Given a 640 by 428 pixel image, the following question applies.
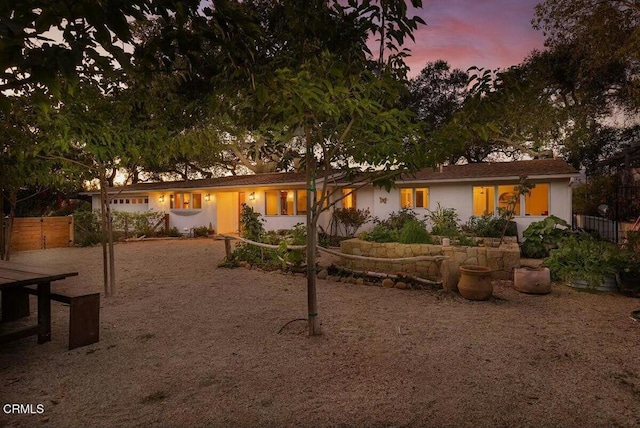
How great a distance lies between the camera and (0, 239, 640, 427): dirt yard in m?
2.73

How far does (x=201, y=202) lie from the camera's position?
65.3 feet

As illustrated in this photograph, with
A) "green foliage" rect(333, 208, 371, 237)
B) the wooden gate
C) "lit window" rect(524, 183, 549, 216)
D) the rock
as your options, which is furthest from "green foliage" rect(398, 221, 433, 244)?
the wooden gate

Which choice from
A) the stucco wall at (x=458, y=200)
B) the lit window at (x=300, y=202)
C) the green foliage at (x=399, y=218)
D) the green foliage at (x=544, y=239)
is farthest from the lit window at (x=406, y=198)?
the green foliage at (x=544, y=239)

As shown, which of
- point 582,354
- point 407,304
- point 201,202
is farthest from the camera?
point 201,202

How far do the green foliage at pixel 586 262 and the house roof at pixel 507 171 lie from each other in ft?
18.3

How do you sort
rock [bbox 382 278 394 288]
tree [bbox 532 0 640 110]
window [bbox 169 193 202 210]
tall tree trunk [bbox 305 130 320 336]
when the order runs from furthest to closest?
window [bbox 169 193 202 210] → tree [bbox 532 0 640 110] → rock [bbox 382 278 394 288] → tall tree trunk [bbox 305 130 320 336]

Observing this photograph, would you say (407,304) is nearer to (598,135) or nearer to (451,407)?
(451,407)

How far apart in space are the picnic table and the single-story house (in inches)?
317

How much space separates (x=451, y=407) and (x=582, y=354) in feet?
6.98

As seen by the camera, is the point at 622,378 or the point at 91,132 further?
the point at 91,132

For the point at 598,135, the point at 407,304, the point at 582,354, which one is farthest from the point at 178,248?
the point at 598,135

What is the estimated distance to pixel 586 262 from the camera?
700 centimetres

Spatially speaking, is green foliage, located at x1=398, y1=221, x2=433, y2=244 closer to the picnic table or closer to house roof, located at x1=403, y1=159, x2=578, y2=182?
house roof, located at x1=403, y1=159, x2=578, y2=182

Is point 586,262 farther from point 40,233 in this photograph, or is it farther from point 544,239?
point 40,233
